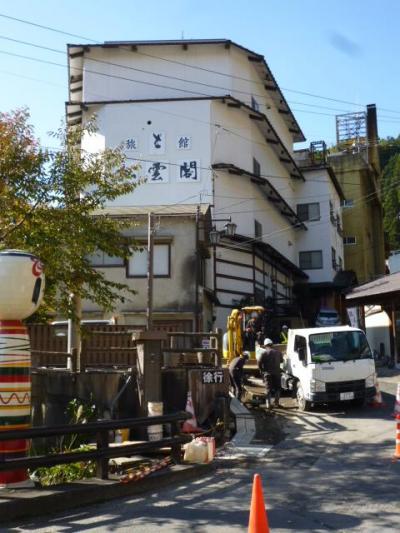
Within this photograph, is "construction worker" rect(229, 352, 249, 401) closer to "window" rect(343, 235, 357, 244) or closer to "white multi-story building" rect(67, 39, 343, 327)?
"white multi-story building" rect(67, 39, 343, 327)

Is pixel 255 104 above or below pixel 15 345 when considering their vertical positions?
above

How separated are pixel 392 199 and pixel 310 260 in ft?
68.0

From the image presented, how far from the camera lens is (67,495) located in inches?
282

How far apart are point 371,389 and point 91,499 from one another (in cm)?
994

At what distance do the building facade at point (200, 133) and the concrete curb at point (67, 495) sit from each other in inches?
746

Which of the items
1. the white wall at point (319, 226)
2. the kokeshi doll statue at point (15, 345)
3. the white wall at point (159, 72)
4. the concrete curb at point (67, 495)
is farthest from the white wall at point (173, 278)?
the white wall at point (319, 226)

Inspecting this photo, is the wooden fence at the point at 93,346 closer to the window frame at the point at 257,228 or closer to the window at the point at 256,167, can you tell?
the window frame at the point at 257,228

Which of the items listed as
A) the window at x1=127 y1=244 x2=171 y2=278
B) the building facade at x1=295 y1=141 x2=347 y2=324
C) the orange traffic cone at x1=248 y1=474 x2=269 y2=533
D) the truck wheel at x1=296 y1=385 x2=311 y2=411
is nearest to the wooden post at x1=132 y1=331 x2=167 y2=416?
the truck wheel at x1=296 y1=385 x2=311 y2=411

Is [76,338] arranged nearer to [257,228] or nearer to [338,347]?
[338,347]

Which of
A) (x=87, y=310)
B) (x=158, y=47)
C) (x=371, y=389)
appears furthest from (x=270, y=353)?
(x=158, y=47)

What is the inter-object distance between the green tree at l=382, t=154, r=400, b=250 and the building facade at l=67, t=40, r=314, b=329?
2545cm

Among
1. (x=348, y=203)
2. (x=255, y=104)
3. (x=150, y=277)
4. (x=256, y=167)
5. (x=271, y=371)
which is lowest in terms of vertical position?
(x=271, y=371)

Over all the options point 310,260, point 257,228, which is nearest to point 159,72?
point 257,228

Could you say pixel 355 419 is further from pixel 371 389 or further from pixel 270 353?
pixel 270 353
